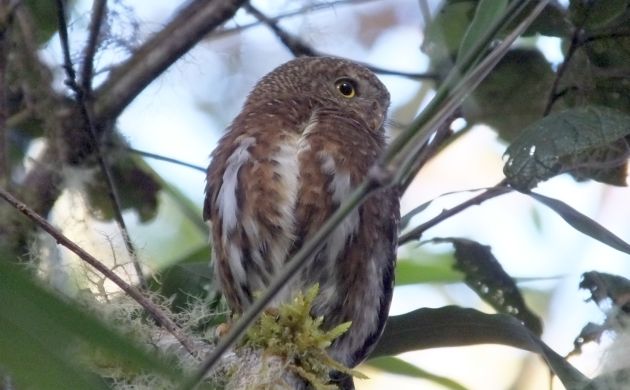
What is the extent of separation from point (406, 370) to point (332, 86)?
70cm

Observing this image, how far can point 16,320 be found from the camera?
0.98 meters

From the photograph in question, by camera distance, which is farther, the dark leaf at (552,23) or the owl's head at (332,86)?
the owl's head at (332,86)

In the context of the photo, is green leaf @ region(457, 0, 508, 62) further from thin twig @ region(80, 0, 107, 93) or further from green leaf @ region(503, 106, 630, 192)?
thin twig @ region(80, 0, 107, 93)

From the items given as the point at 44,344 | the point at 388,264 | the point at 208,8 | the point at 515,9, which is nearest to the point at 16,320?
the point at 44,344

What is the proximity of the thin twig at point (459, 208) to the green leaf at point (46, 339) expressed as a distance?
4.35 feet

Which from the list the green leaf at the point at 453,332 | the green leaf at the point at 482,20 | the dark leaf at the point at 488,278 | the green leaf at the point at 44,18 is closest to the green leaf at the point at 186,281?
the green leaf at the point at 453,332

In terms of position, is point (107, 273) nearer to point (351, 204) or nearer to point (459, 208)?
point (351, 204)

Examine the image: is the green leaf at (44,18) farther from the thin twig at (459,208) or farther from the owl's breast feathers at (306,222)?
the thin twig at (459,208)

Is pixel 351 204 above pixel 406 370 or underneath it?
underneath

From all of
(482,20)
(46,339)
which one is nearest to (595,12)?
(482,20)

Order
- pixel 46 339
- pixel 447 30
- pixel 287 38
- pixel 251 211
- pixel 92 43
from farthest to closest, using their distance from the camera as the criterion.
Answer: pixel 287 38 → pixel 447 30 → pixel 92 43 → pixel 251 211 → pixel 46 339

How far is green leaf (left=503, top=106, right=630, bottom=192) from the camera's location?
6.47 feet

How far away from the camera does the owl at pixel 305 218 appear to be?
82.0 inches

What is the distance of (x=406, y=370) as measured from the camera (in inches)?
102
